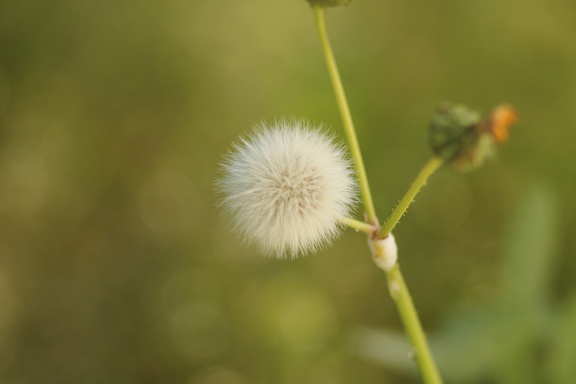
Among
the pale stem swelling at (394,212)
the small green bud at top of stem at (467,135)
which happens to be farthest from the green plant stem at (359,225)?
the small green bud at top of stem at (467,135)

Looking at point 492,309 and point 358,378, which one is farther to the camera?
point 358,378

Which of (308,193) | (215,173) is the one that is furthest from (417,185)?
(215,173)

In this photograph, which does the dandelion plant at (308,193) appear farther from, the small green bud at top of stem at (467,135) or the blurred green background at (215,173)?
the blurred green background at (215,173)

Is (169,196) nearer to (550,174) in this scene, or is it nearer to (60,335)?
(60,335)

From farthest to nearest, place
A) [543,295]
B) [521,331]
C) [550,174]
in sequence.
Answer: [550,174]
[543,295]
[521,331]

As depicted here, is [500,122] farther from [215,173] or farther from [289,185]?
[215,173]

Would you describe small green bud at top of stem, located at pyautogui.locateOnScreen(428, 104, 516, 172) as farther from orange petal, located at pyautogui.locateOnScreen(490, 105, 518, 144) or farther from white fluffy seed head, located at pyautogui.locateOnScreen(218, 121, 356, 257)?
white fluffy seed head, located at pyautogui.locateOnScreen(218, 121, 356, 257)

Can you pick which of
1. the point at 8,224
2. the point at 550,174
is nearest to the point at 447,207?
the point at 550,174

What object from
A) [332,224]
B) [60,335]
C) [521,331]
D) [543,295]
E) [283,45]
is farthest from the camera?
[283,45]
